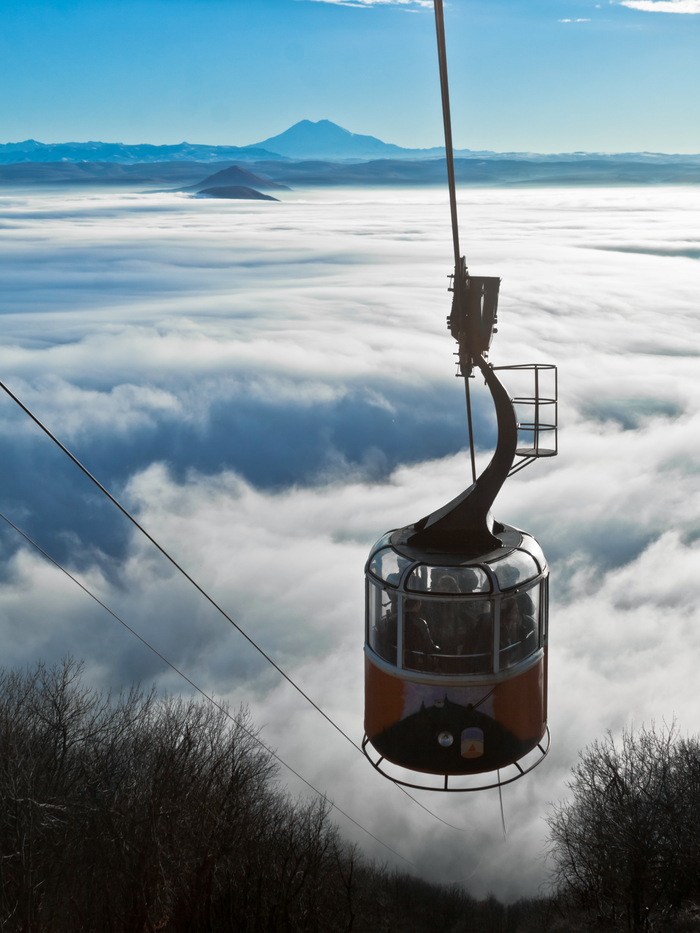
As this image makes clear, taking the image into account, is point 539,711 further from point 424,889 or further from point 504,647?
point 424,889

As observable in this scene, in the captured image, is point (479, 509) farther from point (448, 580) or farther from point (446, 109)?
point (446, 109)

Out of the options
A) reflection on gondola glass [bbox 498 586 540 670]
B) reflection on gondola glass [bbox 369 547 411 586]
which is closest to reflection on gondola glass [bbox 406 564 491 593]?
reflection on gondola glass [bbox 369 547 411 586]

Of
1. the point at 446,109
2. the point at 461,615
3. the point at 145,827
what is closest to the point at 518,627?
the point at 461,615

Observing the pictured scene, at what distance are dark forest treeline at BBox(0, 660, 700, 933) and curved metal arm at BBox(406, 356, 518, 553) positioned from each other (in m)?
33.1

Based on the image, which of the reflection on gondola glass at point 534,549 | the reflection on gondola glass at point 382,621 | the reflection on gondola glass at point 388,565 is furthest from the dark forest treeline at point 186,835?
the reflection on gondola glass at point 534,549

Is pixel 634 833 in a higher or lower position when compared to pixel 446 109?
lower

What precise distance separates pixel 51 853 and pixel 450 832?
345 ft

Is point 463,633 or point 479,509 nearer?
point 463,633

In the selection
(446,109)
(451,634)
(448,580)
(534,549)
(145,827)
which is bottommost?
(145,827)

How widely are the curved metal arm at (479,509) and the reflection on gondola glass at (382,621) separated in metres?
1.24

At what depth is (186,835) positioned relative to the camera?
1884 inches

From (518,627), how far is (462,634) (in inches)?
47.6

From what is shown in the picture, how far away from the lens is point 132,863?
4447 cm

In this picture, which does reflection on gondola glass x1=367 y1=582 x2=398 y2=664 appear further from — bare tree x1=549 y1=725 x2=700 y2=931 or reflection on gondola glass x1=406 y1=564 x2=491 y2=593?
bare tree x1=549 y1=725 x2=700 y2=931
